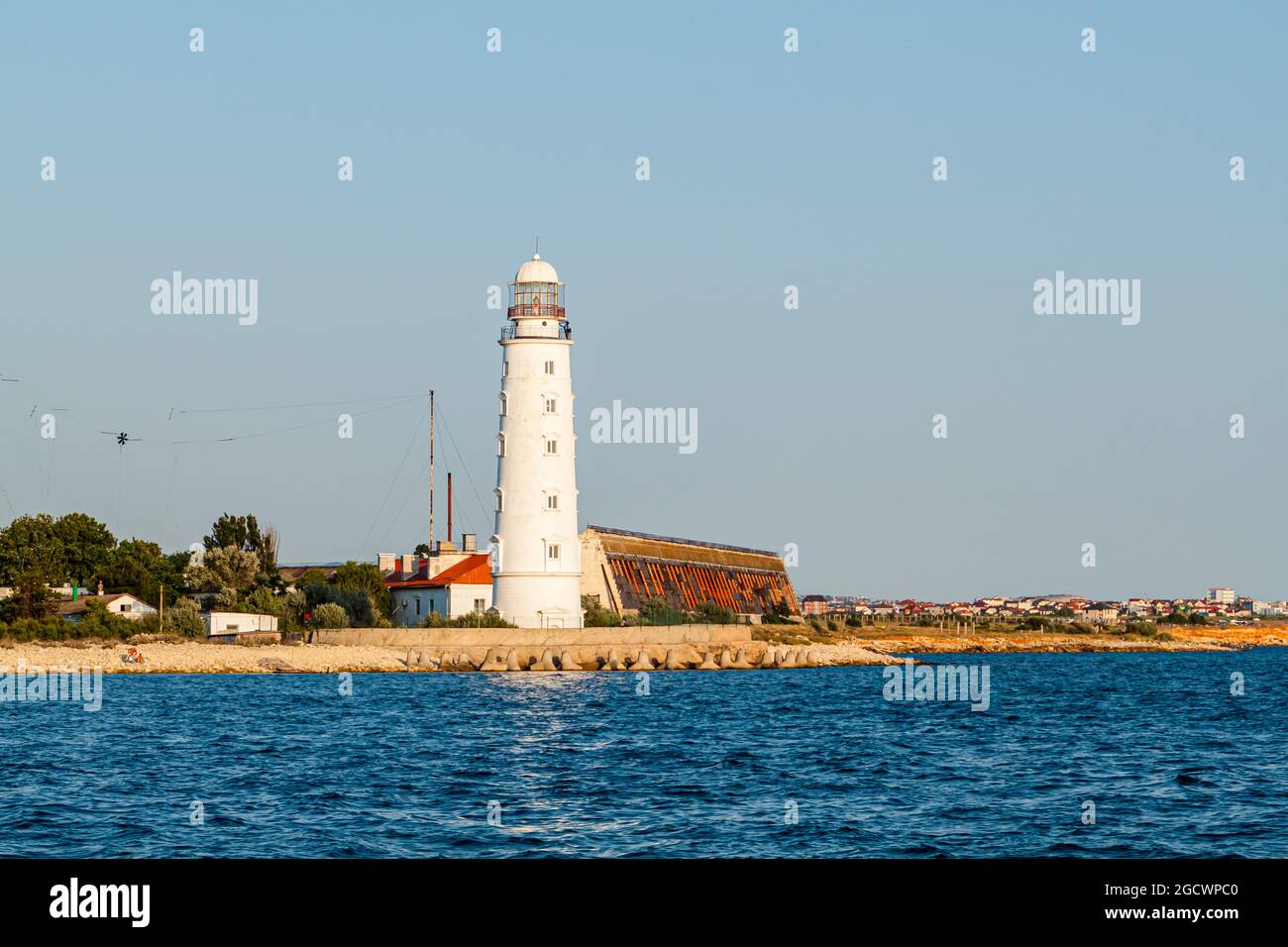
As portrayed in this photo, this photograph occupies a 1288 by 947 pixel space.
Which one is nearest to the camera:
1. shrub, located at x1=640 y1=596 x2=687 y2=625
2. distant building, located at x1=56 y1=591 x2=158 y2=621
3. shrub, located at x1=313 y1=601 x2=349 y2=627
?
shrub, located at x1=313 y1=601 x2=349 y2=627

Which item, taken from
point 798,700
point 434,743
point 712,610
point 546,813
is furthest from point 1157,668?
point 546,813

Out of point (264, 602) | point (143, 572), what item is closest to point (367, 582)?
point (264, 602)

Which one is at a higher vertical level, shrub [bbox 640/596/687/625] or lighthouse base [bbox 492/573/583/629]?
lighthouse base [bbox 492/573/583/629]

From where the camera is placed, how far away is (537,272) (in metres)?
67.2

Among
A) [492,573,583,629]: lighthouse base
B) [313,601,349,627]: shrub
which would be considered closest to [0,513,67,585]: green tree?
[313,601,349,627]: shrub

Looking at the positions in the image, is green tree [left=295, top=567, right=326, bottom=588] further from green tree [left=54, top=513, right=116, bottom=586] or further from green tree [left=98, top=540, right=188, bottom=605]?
green tree [left=54, top=513, right=116, bottom=586]

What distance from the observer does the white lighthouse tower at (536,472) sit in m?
65.1

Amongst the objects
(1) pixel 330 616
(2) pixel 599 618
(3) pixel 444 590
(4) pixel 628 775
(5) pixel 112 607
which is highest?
(3) pixel 444 590

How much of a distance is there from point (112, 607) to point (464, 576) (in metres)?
17.8

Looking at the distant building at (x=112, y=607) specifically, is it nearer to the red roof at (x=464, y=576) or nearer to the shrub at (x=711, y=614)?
the red roof at (x=464, y=576)

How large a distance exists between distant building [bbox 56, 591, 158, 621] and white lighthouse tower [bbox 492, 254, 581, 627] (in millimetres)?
20918

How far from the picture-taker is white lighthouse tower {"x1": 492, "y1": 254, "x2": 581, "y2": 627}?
213 feet

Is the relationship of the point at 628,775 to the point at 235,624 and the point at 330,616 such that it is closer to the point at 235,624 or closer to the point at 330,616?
the point at 330,616
